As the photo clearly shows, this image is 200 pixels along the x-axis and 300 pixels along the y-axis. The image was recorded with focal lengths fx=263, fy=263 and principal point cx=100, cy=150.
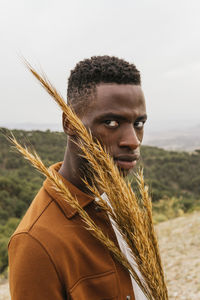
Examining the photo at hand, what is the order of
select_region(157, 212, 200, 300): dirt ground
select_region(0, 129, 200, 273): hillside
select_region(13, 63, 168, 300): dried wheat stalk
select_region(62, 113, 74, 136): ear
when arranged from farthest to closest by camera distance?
select_region(0, 129, 200, 273): hillside, select_region(157, 212, 200, 300): dirt ground, select_region(62, 113, 74, 136): ear, select_region(13, 63, 168, 300): dried wheat stalk

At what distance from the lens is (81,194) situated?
4.48 ft

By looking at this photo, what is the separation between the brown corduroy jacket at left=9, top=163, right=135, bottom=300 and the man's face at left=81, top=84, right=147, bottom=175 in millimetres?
309

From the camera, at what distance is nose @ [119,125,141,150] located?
122 centimetres

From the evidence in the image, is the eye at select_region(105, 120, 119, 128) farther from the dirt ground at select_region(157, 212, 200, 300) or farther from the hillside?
the dirt ground at select_region(157, 212, 200, 300)

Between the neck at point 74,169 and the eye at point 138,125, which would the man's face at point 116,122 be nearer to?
the eye at point 138,125

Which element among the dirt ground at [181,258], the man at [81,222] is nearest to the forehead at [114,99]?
the man at [81,222]

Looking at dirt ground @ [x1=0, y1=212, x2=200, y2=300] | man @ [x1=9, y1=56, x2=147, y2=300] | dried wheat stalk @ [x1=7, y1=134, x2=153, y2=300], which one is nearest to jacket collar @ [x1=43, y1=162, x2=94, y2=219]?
man @ [x1=9, y1=56, x2=147, y2=300]

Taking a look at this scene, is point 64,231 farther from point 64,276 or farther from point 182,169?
point 182,169

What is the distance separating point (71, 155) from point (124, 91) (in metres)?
0.43

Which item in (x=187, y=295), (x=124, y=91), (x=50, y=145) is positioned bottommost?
(x=187, y=295)

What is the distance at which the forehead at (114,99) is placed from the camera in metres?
1.24

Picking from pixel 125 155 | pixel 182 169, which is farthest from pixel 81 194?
pixel 182 169

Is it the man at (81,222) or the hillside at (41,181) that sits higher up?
the man at (81,222)

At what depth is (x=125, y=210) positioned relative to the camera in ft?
3.34
